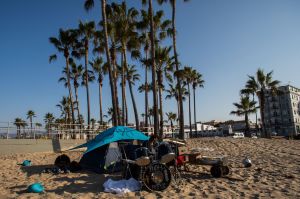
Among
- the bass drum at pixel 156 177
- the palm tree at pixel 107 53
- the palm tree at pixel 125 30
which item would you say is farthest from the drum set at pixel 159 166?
the palm tree at pixel 125 30

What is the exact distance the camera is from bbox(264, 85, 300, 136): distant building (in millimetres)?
86675

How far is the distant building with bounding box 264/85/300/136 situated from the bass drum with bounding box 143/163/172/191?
84.7m

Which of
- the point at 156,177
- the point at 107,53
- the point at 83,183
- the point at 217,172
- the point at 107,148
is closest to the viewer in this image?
the point at 156,177

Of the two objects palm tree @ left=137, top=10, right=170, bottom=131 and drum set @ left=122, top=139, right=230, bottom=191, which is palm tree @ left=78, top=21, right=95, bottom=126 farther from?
drum set @ left=122, top=139, right=230, bottom=191

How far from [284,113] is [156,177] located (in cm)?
9102

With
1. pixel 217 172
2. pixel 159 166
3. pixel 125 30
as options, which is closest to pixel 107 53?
pixel 125 30

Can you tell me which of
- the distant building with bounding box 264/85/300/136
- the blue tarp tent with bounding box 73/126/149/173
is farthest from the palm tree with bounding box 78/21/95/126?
the distant building with bounding box 264/85/300/136

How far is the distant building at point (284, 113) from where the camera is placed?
86.7 meters

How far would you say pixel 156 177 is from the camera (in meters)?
7.92

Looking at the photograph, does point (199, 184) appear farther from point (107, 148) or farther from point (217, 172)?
point (107, 148)

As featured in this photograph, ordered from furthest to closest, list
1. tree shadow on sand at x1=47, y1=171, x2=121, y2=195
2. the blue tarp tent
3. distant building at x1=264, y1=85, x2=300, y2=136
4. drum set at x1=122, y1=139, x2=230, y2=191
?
distant building at x1=264, y1=85, x2=300, y2=136 < the blue tarp tent < tree shadow on sand at x1=47, y1=171, x2=121, y2=195 < drum set at x1=122, y1=139, x2=230, y2=191

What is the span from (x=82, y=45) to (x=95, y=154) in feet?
74.7

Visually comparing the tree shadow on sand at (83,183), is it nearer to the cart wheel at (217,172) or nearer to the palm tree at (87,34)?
the cart wheel at (217,172)

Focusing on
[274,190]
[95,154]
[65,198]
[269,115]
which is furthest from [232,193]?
[269,115]
